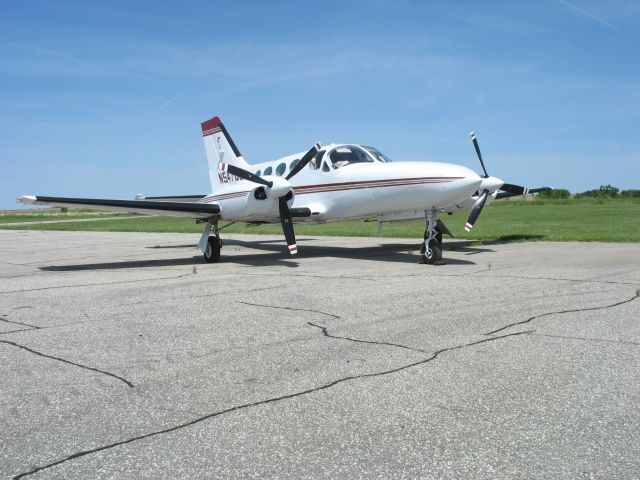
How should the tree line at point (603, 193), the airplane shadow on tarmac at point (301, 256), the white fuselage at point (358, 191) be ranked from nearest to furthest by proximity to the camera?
the white fuselage at point (358, 191) < the airplane shadow on tarmac at point (301, 256) < the tree line at point (603, 193)

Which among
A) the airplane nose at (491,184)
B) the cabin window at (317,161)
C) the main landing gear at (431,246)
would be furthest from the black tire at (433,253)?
the airplane nose at (491,184)

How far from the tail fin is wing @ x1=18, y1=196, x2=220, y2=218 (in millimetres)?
3307

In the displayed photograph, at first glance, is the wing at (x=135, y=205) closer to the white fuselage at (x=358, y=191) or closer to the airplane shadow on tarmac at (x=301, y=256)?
the white fuselage at (x=358, y=191)

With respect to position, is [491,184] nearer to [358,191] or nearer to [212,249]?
[358,191]

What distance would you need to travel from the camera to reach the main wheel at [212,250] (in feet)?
52.5

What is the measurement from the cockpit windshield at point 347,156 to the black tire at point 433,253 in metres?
3.19

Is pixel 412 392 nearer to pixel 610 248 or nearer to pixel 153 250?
pixel 610 248

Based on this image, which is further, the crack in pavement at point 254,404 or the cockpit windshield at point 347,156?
the cockpit windshield at point 347,156

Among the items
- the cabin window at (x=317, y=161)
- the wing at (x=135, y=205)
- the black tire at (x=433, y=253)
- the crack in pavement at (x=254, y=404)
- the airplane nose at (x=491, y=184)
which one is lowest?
A: the crack in pavement at (x=254, y=404)

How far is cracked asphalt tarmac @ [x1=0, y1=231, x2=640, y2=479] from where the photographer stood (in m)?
3.45

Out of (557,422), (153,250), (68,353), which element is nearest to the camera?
(557,422)

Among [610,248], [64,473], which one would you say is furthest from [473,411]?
[610,248]

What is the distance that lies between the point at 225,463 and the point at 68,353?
125 inches

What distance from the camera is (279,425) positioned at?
3.95m
